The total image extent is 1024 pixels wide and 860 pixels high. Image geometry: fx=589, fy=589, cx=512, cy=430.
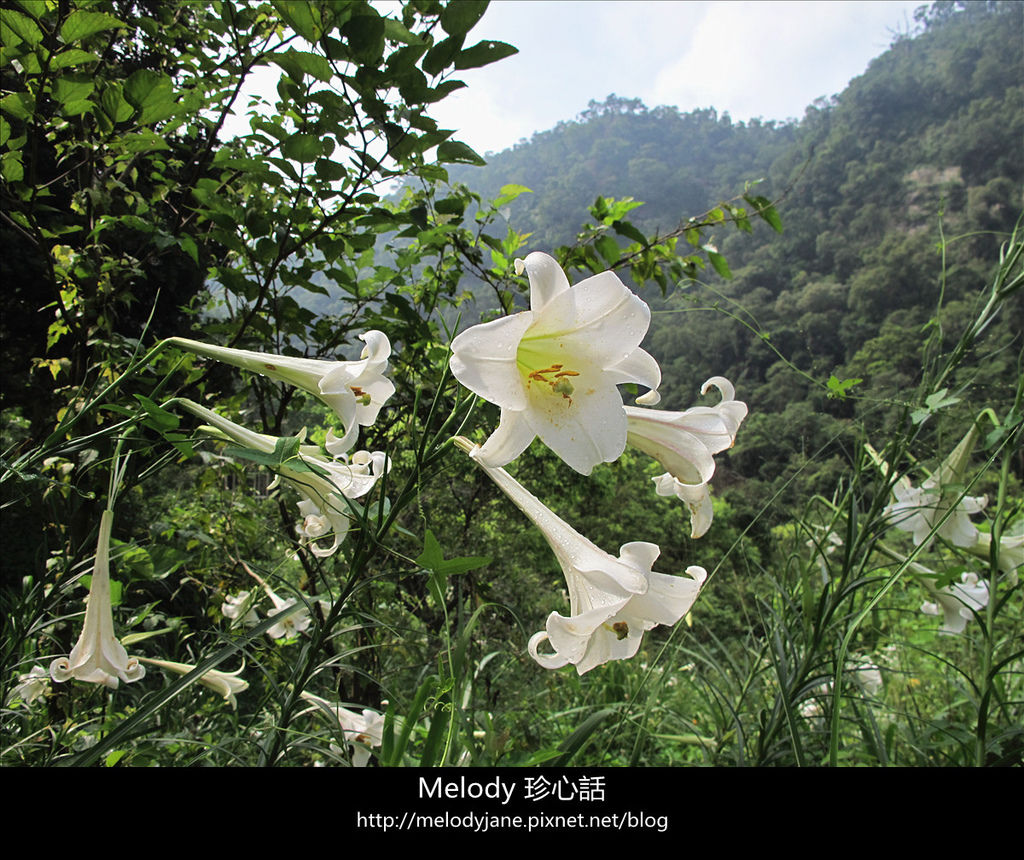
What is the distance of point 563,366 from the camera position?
66 cm

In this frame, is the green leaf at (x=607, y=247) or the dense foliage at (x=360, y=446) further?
the green leaf at (x=607, y=247)

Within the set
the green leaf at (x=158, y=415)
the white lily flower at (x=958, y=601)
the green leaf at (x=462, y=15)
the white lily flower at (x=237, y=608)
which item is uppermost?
the green leaf at (x=462, y=15)

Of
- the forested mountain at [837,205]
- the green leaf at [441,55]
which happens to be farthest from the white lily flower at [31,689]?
the forested mountain at [837,205]

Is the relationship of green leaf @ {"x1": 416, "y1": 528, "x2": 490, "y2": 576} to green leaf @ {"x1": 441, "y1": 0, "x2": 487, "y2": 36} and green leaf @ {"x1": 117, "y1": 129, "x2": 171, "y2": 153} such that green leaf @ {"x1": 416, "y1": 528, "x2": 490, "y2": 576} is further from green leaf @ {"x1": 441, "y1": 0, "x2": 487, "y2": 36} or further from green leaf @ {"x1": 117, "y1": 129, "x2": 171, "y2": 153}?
green leaf @ {"x1": 117, "y1": 129, "x2": 171, "y2": 153}

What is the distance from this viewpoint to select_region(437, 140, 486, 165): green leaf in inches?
41.1

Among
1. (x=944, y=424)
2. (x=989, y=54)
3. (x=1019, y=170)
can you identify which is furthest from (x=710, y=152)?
(x=944, y=424)

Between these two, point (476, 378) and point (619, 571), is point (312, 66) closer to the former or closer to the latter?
point (476, 378)

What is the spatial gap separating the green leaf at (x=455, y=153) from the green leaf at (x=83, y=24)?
527 millimetres

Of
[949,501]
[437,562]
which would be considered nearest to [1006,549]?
[949,501]

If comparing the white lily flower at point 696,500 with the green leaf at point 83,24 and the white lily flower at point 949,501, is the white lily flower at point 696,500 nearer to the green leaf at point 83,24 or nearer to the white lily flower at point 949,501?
the white lily flower at point 949,501

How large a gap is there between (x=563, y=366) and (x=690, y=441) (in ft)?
0.54

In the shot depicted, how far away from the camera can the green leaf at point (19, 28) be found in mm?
920

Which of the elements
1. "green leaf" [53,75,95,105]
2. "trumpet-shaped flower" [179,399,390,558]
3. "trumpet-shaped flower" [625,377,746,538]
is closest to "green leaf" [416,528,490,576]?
"trumpet-shaped flower" [179,399,390,558]
